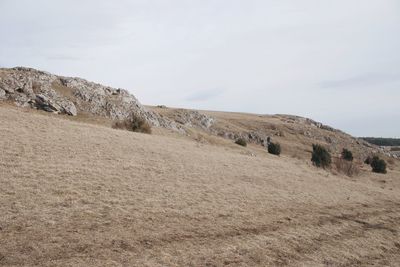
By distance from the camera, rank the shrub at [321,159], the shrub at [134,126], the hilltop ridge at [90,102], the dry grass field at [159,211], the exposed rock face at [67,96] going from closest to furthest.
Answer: the dry grass field at [159,211]
the exposed rock face at [67,96]
the hilltop ridge at [90,102]
the shrub at [134,126]
the shrub at [321,159]

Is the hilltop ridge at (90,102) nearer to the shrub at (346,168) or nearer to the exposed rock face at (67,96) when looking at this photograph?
the exposed rock face at (67,96)

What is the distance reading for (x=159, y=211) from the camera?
18219mm

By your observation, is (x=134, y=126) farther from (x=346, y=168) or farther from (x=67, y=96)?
(x=346, y=168)

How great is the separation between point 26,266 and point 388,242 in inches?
649

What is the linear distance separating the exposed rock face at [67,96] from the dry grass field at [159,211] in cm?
1325

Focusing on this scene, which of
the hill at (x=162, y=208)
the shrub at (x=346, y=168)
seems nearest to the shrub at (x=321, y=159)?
the shrub at (x=346, y=168)

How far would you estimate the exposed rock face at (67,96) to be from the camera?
1861 inches

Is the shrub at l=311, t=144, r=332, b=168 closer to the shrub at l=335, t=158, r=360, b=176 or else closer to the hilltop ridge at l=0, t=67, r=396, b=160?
the shrub at l=335, t=158, r=360, b=176

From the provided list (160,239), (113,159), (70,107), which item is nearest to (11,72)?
(70,107)

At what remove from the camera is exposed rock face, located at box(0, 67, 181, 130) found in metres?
47.3

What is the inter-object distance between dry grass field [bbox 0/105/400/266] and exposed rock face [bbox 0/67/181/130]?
13.2 m

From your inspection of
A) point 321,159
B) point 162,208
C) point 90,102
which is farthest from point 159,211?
point 321,159

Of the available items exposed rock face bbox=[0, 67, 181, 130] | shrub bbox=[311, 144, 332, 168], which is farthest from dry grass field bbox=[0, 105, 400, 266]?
shrub bbox=[311, 144, 332, 168]

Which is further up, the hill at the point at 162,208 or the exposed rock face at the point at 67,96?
the exposed rock face at the point at 67,96
